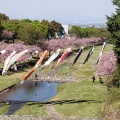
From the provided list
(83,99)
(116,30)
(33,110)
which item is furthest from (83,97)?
(116,30)

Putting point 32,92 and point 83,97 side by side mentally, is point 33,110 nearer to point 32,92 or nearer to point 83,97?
point 83,97

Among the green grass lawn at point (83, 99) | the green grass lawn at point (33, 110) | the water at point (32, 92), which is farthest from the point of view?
the water at point (32, 92)

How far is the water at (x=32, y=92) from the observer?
42.9m

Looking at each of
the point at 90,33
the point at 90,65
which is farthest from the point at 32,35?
the point at 90,33

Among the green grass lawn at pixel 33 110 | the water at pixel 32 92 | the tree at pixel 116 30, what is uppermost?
the tree at pixel 116 30

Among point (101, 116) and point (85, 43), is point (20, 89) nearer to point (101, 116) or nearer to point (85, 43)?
point (101, 116)

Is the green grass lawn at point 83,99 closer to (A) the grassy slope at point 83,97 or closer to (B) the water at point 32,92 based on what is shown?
(A) the grassy slope at point 83,97

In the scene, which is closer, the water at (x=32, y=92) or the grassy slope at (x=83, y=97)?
the grassy slope at (x=83, y=97)

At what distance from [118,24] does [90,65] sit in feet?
87.4

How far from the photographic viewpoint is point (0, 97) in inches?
1666

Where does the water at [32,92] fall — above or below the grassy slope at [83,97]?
below

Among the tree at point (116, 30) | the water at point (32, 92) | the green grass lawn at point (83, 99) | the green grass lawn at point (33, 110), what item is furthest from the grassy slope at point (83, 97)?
the tree at point (116, 30)

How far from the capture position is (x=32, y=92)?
156ft

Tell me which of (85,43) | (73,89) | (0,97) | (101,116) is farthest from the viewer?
(85,43)
